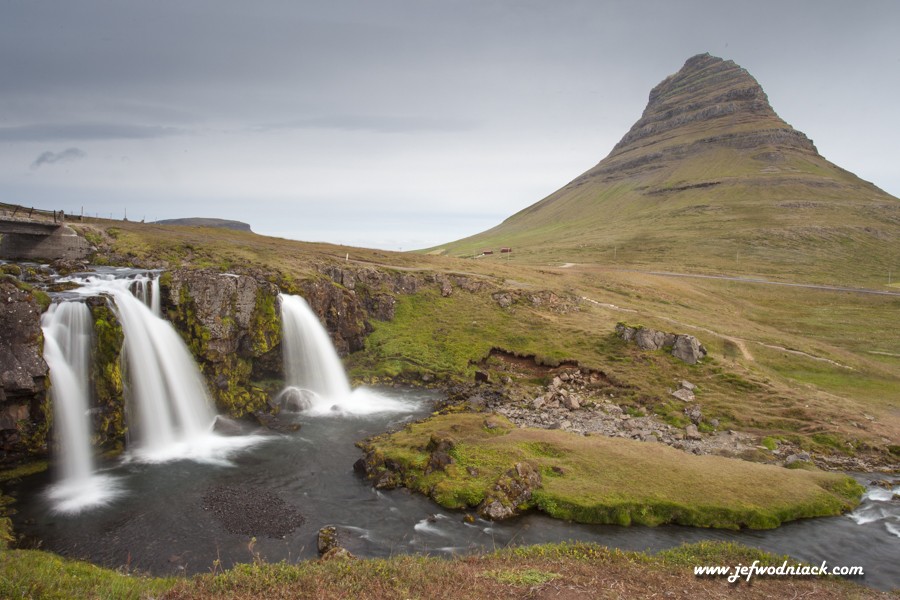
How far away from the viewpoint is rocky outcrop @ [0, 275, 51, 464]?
25.9 metres

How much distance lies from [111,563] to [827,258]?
173060 mm

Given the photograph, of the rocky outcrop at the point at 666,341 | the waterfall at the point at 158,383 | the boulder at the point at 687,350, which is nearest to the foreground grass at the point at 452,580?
the waterfall at the point at 158,383

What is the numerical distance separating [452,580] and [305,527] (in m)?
11.0

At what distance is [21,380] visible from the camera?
25938 mm

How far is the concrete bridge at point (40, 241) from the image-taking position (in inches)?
1849

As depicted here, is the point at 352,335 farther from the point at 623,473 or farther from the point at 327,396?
the point at 623,473

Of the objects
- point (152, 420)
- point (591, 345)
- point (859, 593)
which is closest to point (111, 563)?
point (152, 420)

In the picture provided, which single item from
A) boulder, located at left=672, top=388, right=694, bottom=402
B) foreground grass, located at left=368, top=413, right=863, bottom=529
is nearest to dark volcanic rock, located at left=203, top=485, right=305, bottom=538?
foreground grass, located at left=368, top=413, right=863, bottom=529

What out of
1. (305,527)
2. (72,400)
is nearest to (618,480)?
(305,527)

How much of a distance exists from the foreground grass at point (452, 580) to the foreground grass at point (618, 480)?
5.46 meters

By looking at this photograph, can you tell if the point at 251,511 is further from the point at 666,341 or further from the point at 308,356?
the point at 666,341

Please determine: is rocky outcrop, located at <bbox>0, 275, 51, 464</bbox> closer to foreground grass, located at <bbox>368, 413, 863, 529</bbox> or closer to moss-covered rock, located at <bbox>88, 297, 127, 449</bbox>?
moss-covered rock, located at <bbox>88, 297, 127, 449</bbox>

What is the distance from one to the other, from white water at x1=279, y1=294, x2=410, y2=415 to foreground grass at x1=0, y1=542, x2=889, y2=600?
25444 millimetres

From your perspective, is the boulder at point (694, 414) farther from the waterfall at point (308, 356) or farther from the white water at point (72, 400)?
the white water at point (72, 400)
